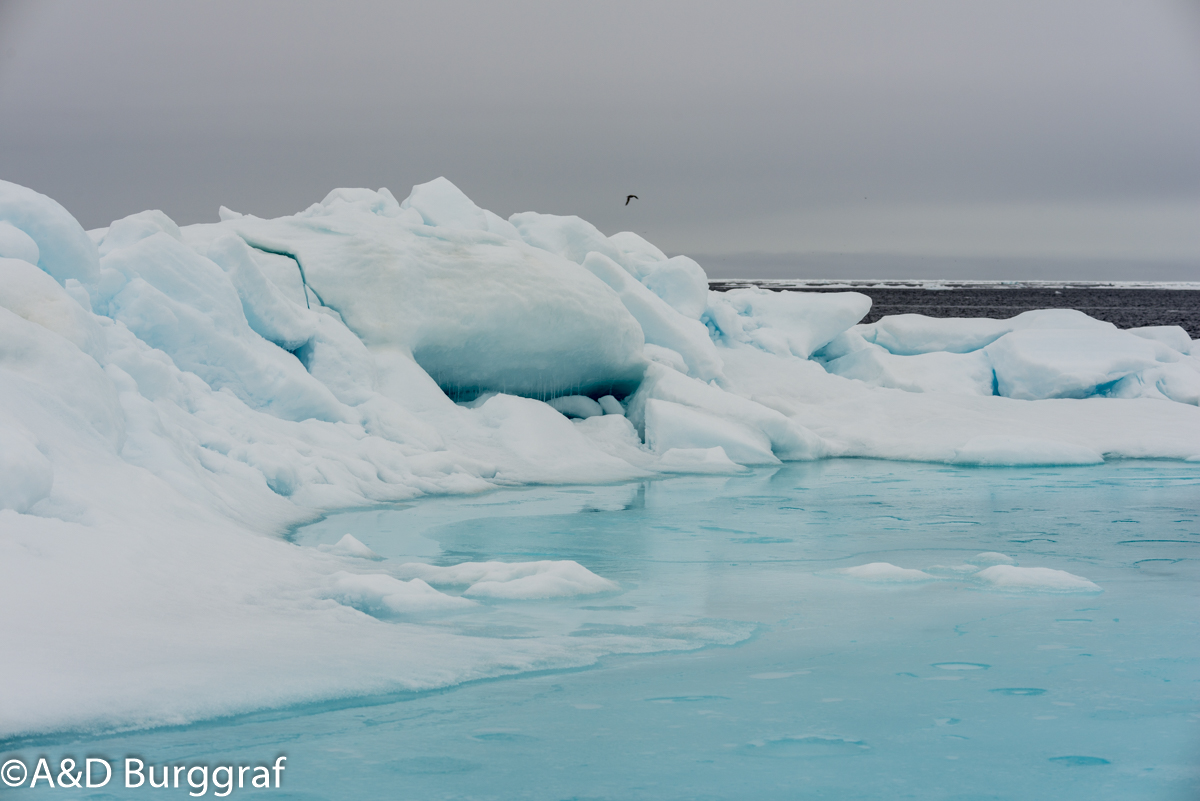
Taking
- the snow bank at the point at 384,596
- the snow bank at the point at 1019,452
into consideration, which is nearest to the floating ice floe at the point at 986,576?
the snow bank at the point at 384,596

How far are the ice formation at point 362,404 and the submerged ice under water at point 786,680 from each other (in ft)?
0.81

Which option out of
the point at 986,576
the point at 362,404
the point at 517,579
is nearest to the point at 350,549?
the point at 517,579

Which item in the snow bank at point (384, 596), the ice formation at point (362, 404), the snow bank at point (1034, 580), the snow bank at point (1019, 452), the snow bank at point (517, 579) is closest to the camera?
the ice formation at point (362, 404)

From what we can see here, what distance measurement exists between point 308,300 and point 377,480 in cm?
305

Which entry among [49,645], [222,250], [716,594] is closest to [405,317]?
[222,250]

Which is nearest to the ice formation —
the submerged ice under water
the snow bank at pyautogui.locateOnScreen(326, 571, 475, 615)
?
the snow bank at pyautogui.locateOnScreen(326, 571, 475, 615)

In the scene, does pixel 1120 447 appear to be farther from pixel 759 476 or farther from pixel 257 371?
pixel 257 371

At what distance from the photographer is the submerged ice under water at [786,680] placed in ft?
9.60

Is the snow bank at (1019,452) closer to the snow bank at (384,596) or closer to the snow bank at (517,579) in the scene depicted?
the snow bank at (517,579)

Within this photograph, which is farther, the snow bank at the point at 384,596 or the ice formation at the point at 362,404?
the snow bank at the point at 384,596

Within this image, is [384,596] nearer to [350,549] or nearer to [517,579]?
[517,579]

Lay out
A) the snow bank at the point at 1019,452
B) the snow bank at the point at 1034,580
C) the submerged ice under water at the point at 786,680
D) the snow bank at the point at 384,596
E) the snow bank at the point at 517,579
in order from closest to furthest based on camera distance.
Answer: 1. the submerged ice under water at the point at 786,680
2. the snow bank at the point at 384,596
3. the snow bank at the point at 517,579
4. the snow bank at the point at 1034,580
5. the snow bank at the point at 1019,452

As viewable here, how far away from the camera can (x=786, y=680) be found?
3.80 meters

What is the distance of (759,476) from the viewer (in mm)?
10172
